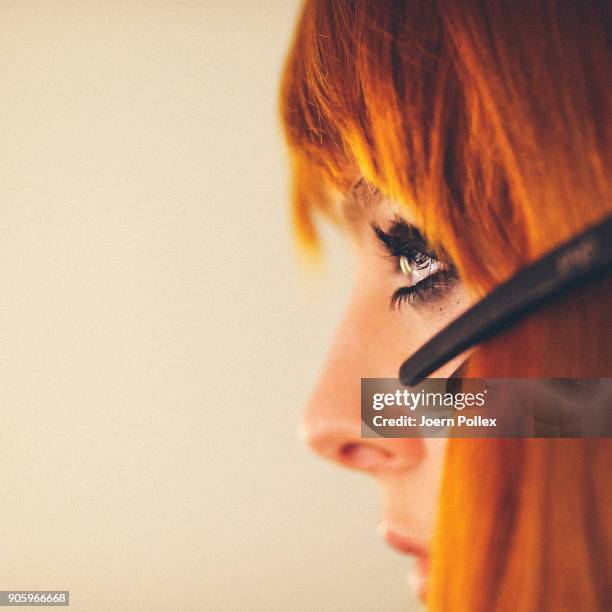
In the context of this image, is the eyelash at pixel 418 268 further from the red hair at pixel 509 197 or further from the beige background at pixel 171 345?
the beige background at pixel 171 345

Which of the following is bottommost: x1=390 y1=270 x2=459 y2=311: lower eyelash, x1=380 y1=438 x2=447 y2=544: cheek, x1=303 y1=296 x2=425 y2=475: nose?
x1=380 y1=438 x2=447 y2=544: cheek

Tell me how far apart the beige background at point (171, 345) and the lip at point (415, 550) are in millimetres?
112

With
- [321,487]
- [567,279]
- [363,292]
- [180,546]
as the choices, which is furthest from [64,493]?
[567,279]

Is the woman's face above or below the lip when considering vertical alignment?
above

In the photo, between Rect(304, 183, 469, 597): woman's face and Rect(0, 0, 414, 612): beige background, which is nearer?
Rect(304, 183, 469, 597): woman's face

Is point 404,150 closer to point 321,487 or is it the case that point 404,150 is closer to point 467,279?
point 467,279

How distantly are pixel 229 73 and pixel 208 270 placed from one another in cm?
19

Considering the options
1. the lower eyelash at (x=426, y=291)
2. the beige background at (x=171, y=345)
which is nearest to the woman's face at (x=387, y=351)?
the lower eyelash at (x=426, y=291)

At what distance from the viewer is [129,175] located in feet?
1.83

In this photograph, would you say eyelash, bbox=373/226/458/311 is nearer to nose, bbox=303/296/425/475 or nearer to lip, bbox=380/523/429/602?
nose, bbox=303/296/425/475

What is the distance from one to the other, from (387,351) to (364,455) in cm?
8

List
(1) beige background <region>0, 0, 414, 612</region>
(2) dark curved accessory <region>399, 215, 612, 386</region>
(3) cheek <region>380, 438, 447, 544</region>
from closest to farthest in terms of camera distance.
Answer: (2) dark curved accessory <region>399, 215, 612, 386</region>, (3) cheek <region>380, 438, 447, 544</region>, (1) beige background <region>0, 0, 414, 612</region>

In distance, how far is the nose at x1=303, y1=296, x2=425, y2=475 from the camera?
388mm

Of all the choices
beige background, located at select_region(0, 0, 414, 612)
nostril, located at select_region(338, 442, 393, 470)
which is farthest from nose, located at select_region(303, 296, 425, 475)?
beige background, located at select_region(0, 0, 414, 612)
